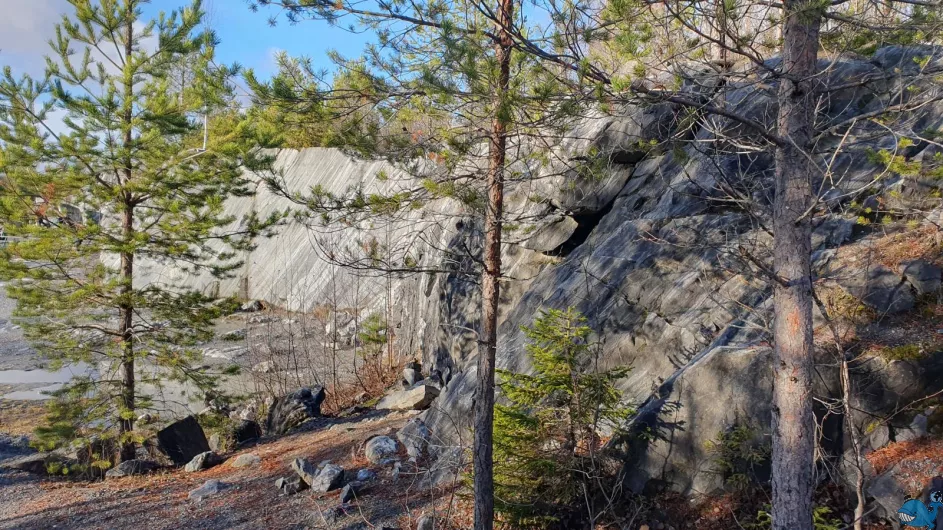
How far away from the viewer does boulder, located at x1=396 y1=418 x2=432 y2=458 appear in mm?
7711

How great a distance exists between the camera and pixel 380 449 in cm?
820

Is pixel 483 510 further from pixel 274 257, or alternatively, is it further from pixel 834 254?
pixel 274 257

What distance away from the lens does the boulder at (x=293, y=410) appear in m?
11.1

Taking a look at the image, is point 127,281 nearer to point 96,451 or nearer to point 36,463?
point 96,451

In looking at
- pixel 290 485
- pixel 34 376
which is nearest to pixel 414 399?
pixel 290 485

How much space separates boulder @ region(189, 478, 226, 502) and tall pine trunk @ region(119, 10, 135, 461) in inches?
81.9

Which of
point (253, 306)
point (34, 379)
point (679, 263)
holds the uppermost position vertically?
point (679, 263)

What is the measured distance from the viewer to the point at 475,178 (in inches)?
198

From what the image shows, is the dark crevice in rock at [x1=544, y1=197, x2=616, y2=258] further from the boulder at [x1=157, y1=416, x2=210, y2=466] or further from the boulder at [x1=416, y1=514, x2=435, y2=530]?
the boulder at [x1=157, y1=416, x2=210, y2=466]

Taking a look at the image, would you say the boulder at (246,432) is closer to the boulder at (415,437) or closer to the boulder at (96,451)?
the boulder at (96,451)

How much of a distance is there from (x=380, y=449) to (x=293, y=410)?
350cm

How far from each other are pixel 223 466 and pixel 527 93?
7.31 m

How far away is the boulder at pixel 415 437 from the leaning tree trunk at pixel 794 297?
14.3ft

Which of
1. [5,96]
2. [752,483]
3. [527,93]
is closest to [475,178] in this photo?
[527,93]
